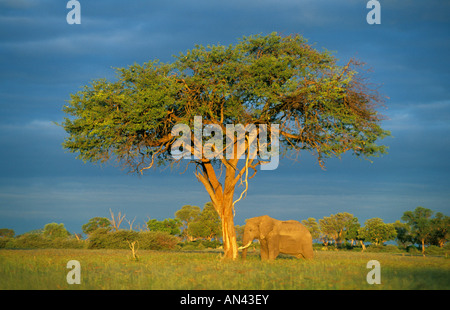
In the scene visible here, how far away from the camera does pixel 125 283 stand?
44.1ft

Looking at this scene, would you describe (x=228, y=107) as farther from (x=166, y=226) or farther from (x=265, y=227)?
(x=166, y=226)

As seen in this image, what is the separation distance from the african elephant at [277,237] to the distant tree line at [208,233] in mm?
14576

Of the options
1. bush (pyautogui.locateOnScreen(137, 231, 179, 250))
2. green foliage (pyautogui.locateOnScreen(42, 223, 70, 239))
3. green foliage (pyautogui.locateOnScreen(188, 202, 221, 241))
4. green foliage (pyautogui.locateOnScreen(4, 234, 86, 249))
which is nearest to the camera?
bush (pyautogui.locateOnScreen(137, 231, 179, 250))

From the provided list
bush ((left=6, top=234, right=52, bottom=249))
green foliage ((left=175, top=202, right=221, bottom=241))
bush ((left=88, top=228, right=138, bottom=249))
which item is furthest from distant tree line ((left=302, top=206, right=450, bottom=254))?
bush ((left=6, top=234, right=52, bottom=249))

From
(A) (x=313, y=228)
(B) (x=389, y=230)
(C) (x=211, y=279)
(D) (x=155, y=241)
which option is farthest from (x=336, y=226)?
(C) (x=211, y=279)

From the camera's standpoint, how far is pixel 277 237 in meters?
22.3

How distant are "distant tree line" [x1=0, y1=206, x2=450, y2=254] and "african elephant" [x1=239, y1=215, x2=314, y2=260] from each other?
14576 millimetres

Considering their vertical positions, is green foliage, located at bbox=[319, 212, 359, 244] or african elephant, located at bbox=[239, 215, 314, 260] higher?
african elephant, located at bbox=[239, 215, 314, 260]

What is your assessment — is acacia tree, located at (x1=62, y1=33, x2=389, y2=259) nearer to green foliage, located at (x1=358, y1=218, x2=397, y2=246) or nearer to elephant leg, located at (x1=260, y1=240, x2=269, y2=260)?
elephant leg, located at (x1=260, y1=240, x2=269, y2=260)

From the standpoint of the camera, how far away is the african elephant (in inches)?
878

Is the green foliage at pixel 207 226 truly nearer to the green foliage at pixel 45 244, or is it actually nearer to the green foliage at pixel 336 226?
the green foliage at pixel 336 226
